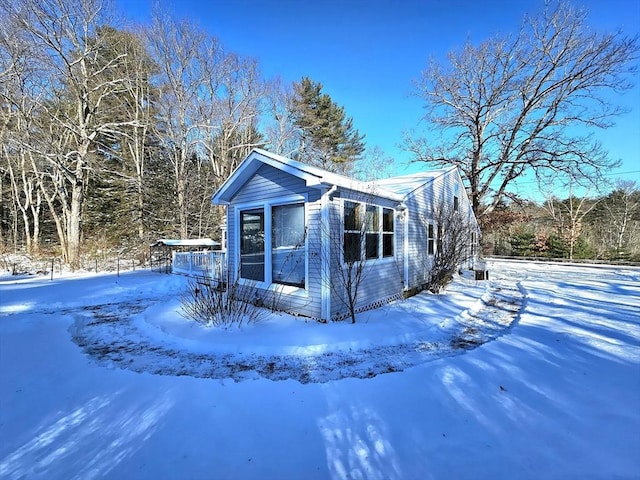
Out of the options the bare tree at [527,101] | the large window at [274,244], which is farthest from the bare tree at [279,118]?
the large window at [274,244]

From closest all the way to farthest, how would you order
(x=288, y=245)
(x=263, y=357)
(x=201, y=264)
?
(x=263, y=357)
(x=288, y=245)
(x=201, y=264)

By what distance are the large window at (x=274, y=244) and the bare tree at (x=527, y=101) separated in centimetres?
1631

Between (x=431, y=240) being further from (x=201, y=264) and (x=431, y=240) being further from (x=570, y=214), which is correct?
(x=570, y=214)

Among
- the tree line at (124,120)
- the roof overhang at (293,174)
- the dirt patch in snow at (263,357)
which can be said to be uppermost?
the tree line at (124,120)

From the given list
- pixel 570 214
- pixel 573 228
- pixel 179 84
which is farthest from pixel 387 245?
pixel 570 214

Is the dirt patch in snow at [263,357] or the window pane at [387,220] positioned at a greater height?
the window pane at [387,220]

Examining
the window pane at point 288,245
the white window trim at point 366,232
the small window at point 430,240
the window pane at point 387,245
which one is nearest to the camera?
the white window trim at point 366,232

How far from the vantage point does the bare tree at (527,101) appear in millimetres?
16250

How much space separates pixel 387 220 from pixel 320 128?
16.8 meters

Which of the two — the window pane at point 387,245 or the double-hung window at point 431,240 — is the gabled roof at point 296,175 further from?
the double-hung window at point 431,240

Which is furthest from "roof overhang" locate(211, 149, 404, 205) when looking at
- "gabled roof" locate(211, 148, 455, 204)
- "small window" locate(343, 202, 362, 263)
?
"small window" locate(343, 202, 362, 263)

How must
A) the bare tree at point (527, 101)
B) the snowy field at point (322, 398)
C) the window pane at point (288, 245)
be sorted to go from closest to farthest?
the snowy field at point (322, 398), the window pane at point (288, 245), the bare tree at point (527, 101)

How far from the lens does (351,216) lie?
6.09 meters

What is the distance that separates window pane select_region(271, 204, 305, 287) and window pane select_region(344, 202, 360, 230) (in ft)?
2.88
